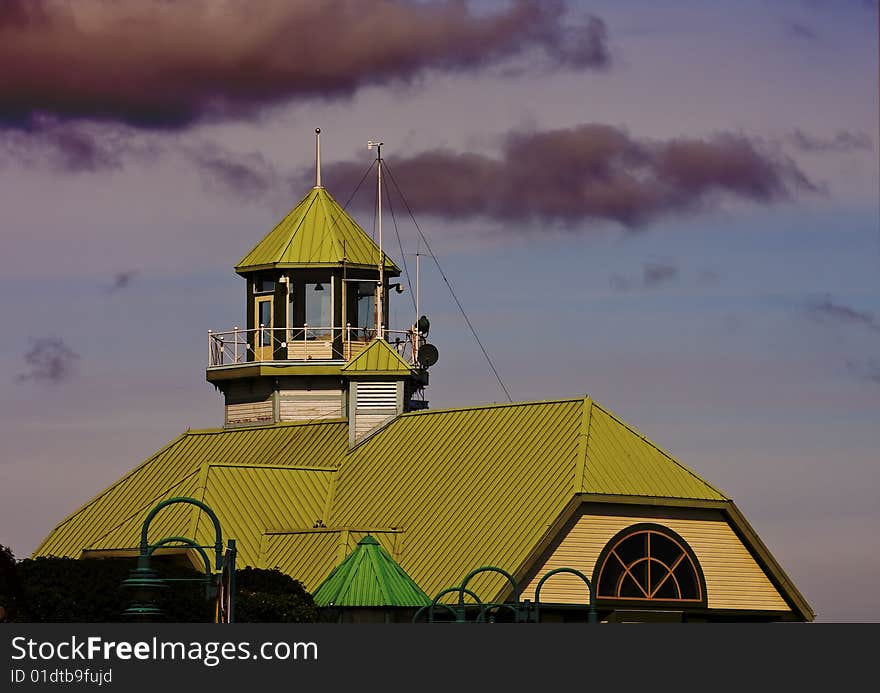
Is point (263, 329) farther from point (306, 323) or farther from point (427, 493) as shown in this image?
point (427, 493)

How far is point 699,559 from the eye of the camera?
73562 mm

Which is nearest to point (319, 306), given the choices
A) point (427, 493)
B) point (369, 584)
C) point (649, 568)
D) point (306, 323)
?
point (306, 323)

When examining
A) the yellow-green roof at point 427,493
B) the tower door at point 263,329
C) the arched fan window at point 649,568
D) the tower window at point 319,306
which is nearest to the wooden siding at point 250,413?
the tower door at point 263,329

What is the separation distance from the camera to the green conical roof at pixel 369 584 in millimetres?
69125

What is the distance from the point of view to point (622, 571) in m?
72.2

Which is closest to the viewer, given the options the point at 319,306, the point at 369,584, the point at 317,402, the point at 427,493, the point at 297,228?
the point at 369,584

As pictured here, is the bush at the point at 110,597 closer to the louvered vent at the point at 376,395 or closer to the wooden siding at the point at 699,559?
the wooden siding at the point at 699,559

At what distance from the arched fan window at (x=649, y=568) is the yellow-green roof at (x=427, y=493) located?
1180 millimetres

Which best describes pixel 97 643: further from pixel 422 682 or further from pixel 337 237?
pixel 337 237

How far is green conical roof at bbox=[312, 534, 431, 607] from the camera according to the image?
69125 millimetres

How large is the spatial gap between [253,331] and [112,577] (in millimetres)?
20533

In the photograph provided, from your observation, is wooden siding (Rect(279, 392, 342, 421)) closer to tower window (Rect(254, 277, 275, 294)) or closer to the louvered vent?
the louvered vent

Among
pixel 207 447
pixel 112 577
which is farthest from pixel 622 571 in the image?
pixel 207 447

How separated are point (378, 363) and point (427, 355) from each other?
3.28m
